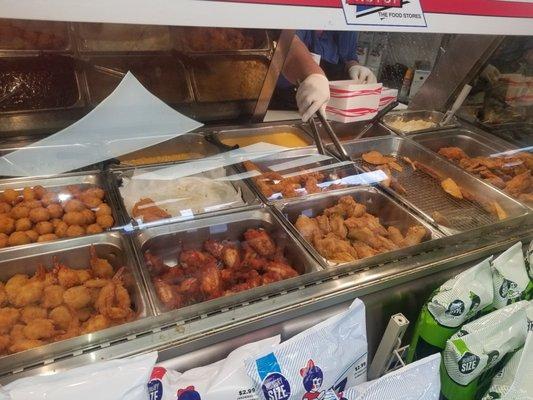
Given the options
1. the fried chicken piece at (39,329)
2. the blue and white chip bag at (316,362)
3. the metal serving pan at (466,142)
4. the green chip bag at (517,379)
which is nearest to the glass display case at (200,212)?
the fried chicken piece at (39,329)

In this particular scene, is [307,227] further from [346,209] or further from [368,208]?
[368,208]

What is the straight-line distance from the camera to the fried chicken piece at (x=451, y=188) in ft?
7.52

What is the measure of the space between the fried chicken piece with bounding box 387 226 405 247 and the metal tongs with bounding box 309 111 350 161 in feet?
1.67

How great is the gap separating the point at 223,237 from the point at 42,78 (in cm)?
124

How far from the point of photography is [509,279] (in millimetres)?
1597

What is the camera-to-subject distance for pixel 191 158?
2.01 metres

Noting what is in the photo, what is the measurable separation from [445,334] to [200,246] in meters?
1.02

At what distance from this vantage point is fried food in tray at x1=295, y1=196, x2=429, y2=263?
1664mm

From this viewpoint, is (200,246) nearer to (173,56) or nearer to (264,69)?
(173,56)

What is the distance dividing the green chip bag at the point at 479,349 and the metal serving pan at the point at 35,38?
2030 mm

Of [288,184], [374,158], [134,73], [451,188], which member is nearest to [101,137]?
[134,73]

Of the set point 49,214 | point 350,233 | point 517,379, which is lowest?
point 517,379

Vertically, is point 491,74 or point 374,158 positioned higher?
point 491,74

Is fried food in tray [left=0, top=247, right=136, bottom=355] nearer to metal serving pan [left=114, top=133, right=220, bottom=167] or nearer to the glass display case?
the glass display case
